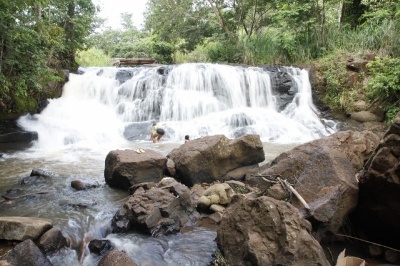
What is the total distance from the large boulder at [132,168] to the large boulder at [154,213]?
100 centimetres

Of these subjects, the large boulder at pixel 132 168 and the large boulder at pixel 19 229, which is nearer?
the large boulder at pixel 19 229

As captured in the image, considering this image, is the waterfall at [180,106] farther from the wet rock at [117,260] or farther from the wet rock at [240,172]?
the wet rock at [117,260]

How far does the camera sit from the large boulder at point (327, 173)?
400 centimetres

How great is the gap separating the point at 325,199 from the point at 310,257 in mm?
1143

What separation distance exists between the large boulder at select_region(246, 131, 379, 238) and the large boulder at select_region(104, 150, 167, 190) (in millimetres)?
1787

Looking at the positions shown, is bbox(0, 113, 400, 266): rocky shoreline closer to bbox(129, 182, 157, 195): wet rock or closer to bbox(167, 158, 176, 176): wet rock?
bbox(129, 182, 157, 195): wet rock

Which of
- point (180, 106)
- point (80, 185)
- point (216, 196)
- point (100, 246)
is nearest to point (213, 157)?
point (216, 196)

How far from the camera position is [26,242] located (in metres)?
3.67

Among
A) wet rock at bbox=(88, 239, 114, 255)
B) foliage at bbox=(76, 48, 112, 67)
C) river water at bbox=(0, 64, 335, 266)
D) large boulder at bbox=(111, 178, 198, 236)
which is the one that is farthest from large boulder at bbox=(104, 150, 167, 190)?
foliage at bbox=(76, 48, 112, 67)

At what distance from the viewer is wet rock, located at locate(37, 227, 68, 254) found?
3.92m

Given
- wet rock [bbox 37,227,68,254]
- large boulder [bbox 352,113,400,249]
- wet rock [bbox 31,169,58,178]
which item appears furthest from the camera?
wet rock [bbox 31,169,58,178]

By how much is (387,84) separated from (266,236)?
9.47 m

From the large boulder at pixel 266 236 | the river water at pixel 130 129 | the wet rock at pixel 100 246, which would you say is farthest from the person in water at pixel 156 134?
the large boulder at pixel 266 236

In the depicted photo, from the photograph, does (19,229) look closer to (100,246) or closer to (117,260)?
(100,246)
